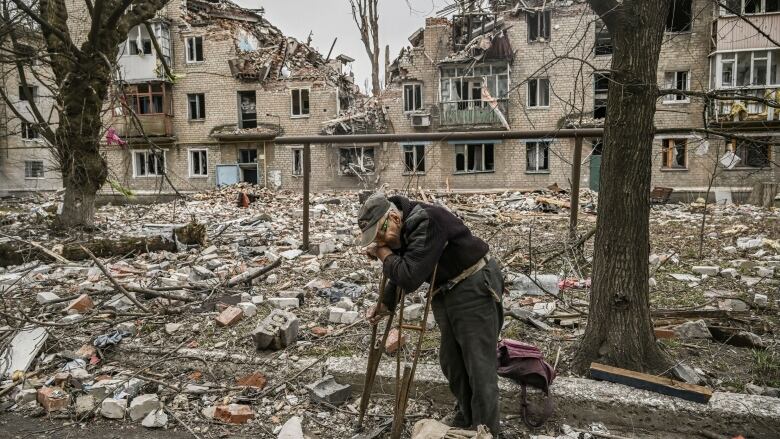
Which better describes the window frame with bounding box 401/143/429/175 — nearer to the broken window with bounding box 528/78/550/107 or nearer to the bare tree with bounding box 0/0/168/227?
the bare tree with bounding box 0/0/168/227

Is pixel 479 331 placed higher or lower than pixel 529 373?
higher

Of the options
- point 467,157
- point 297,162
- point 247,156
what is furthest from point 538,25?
point 247,156

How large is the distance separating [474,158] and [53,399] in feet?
79.2

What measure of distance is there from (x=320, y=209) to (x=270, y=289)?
9096mm

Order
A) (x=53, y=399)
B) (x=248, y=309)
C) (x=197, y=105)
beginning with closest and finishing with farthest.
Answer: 1. (x=53, y=399)
2. (x=248, y=309)
3. (x=197, y=105)

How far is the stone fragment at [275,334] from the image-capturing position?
4.05 metres

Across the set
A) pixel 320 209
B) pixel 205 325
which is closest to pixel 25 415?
pixel 205 325

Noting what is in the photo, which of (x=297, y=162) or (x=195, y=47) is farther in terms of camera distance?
(x=195, y=47)

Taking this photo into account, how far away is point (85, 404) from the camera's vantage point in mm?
3398

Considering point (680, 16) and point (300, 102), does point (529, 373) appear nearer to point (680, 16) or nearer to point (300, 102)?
point (300, 102)

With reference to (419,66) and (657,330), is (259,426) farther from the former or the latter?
(419,66)

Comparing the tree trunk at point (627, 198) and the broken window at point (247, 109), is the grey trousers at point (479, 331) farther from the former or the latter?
the broken window at point (247, 109)

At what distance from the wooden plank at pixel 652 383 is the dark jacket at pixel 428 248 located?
1200 mm

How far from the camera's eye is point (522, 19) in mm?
25688
